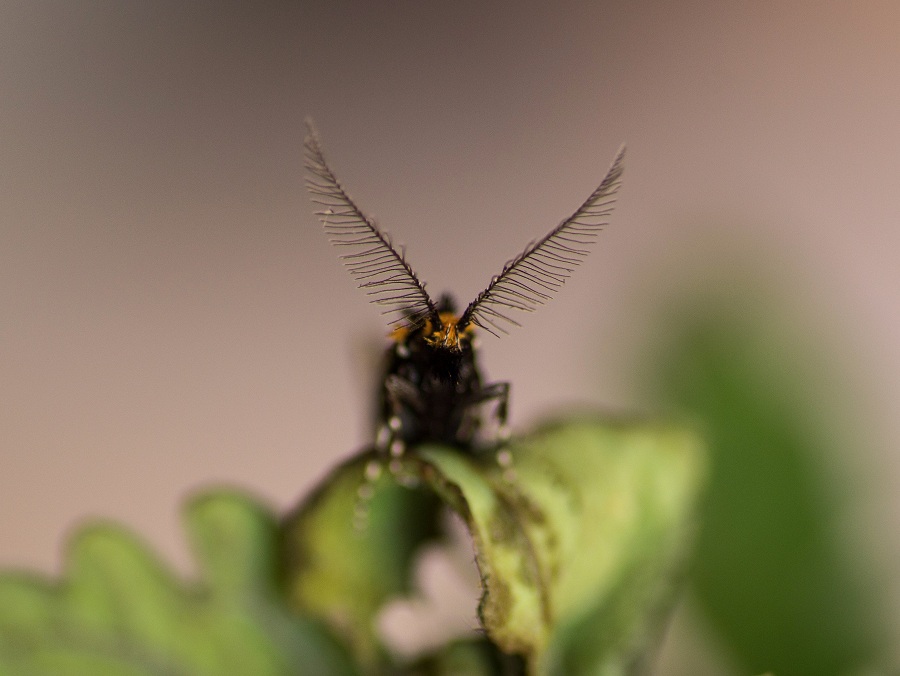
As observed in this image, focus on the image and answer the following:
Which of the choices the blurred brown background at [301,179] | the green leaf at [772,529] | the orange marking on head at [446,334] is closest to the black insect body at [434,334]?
the orange marking on head at [446,334]

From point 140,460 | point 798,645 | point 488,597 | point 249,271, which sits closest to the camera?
point 488,597

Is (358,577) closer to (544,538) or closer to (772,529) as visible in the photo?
(544,538)

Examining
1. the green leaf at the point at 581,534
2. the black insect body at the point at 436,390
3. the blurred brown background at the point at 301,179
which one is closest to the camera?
the green leaf at the point at 581,534

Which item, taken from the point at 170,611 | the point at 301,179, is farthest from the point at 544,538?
the point at 301,179

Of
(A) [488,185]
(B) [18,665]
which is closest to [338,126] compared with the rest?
(A) [488,185]

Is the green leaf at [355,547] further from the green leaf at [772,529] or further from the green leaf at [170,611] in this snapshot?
the green leaf at [772,529]

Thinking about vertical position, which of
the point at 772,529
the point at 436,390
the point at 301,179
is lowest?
the point at 772,529

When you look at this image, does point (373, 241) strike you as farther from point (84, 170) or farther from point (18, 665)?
point (84, 170)
